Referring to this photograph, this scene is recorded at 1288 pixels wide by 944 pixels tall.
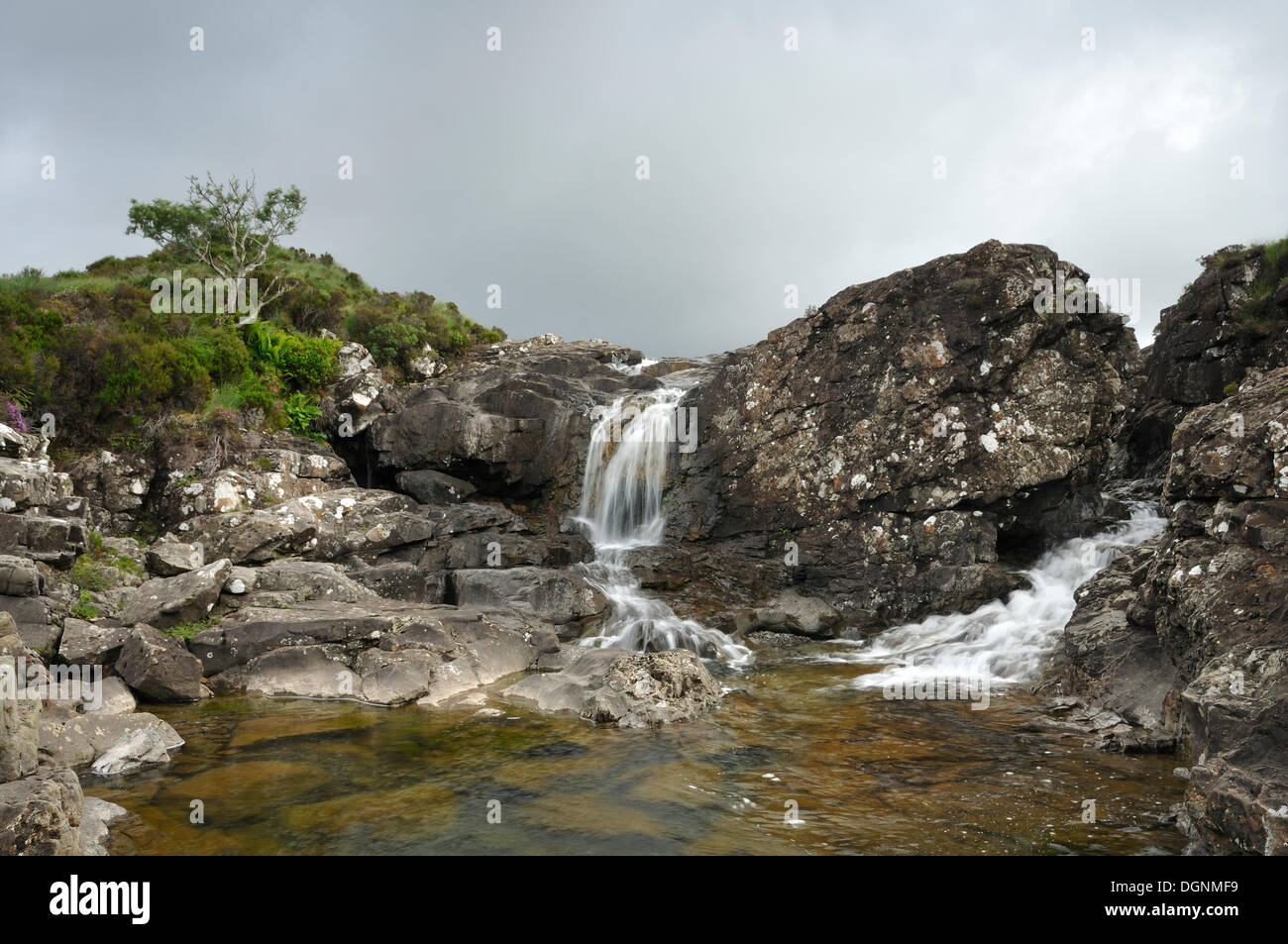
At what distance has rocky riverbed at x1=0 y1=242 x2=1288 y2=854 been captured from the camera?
7.04m

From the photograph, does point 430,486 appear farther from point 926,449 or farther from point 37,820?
point 37,820

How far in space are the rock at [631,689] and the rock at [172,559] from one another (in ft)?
25.1

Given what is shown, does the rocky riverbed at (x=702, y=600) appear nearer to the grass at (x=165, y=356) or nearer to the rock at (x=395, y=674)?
the rock at (x=395, y=674)

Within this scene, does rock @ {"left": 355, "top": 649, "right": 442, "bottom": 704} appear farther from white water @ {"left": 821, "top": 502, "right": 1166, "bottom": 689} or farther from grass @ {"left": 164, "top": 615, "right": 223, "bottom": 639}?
white water @ {"left": 821, "top": 502, "right": 1166, "bottom": 689}

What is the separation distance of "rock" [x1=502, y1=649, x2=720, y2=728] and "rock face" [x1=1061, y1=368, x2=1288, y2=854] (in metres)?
5.81

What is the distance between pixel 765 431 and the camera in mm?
20281

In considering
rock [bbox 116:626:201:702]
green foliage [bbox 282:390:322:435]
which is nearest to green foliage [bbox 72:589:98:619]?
rock [bbox 116:626:201:702]

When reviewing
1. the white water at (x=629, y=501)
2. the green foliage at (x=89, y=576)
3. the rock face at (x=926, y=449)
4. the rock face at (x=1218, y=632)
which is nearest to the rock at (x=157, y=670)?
the green foliage at (x=89, y=576)

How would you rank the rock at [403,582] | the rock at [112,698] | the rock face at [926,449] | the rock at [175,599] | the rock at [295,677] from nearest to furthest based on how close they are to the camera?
the rock at [112,698]
the rock at [295,677]
the rock at [175,599]
the rock at [403,582]
the rock face at [926,449]

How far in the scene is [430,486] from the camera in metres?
22.2

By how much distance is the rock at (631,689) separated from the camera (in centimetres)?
1051

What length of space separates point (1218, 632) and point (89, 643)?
1594cm

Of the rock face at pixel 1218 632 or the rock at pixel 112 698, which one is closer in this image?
the rock face at pixel 1218 632
